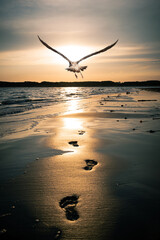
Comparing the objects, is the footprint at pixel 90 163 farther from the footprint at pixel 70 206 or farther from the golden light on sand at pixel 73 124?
the golden light on sand at pixel 73 124

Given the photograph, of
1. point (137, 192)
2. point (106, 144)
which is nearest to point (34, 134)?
point (106, 144)

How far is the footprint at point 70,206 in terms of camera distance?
2220 millimetres

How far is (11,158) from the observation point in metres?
4.14

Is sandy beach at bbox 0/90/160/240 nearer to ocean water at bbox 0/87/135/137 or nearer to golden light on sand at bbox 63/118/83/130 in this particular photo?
golden light on sand at bbox 63/118/83/130

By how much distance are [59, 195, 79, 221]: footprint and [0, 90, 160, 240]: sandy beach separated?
0.01 metres

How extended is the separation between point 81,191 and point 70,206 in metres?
0.38

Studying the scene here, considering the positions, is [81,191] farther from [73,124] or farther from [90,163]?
[73,124]

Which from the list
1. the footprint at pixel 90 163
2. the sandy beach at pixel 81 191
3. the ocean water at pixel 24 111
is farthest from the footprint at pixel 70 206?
the ocean water at pixel 24 111

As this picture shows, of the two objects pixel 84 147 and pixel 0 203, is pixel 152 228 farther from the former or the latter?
pixel 84 147

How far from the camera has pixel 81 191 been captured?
2746 mm

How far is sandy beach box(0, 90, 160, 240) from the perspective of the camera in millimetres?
2021

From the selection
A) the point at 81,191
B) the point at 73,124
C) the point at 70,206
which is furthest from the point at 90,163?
the point at 73,124

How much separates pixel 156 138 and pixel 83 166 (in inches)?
114

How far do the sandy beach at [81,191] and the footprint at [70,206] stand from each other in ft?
0.04
